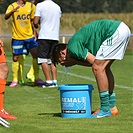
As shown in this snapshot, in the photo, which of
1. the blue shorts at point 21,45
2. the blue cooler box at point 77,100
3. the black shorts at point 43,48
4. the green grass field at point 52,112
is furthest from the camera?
the blue shorts at point 21,45

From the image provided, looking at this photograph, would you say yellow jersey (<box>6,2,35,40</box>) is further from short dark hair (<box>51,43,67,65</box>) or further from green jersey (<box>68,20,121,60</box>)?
green jersey (<box>68,20,121,60</box>)

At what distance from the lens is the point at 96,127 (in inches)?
348

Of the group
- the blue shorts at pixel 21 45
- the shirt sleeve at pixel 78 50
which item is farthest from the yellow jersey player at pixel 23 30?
the shirt sleeve at pixel 78 50

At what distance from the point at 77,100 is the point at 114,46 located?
3.19ft

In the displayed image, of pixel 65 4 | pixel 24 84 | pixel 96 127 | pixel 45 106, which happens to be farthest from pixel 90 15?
pixel 96 127

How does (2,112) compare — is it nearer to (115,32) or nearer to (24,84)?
(115,32)

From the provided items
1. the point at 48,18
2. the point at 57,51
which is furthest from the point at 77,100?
the point at 48,18

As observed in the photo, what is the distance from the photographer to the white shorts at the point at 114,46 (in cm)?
969

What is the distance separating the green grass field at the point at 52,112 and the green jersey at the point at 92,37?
40.2 inches

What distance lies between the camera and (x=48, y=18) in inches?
596

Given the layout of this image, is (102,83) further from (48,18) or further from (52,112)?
(48,18)

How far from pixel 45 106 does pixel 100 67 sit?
87.2 inches

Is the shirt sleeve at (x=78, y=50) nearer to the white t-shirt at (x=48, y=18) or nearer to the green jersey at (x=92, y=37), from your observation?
the green jersey at (x=92, y=37)

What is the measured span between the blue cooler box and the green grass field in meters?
0.19
